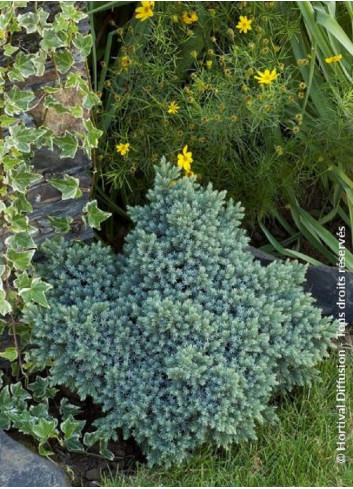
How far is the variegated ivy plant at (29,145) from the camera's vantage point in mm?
2463

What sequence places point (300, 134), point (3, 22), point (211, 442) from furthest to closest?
point (300, 134) → point (211, 442) → point (3, 22)

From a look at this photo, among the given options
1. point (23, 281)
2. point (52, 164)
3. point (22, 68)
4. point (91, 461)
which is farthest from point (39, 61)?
point (91, 461)

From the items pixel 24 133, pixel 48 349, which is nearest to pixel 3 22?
pixel 24 133

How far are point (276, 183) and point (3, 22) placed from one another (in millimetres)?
1178

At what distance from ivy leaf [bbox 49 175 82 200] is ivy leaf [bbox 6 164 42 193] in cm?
17

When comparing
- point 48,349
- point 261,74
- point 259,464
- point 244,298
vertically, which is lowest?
point 259,464

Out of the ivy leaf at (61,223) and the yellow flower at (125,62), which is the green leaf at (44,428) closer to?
the ivy leaf at (61,223)

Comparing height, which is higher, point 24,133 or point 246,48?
point 246,48

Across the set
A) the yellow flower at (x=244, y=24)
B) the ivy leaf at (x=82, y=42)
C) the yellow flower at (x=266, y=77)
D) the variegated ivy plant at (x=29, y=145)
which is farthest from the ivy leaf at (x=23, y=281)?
the yellow flower at (x=244, y=24)

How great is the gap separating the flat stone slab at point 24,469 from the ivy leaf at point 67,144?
2.90 feet

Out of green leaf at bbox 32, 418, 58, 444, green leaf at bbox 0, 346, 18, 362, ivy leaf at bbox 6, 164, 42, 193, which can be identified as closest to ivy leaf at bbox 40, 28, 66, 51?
ivy leaf at bbox 6, 164, 42, 193

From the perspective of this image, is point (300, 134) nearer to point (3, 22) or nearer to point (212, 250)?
point (212, 250)

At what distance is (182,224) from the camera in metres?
2.65

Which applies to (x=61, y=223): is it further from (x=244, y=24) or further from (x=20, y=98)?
(x=244, y=24)
